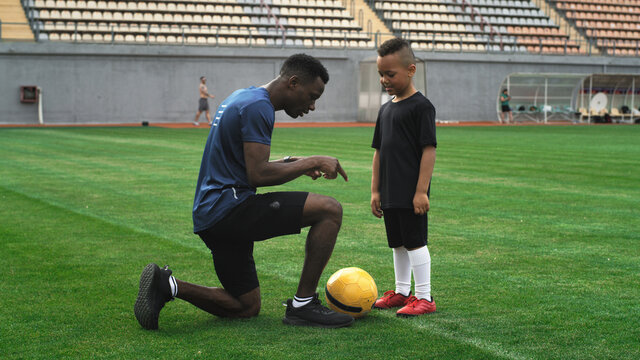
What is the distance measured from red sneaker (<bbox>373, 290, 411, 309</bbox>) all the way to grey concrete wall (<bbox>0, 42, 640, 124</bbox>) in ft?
103

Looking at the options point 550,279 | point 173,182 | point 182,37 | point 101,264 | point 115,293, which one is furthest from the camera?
point 182,37

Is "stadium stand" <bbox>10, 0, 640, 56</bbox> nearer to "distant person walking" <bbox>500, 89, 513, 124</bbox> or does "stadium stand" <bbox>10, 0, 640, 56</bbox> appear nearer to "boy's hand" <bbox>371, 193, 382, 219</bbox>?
"distant person walking" <bbox>500, 89, 513, 124</bbox>

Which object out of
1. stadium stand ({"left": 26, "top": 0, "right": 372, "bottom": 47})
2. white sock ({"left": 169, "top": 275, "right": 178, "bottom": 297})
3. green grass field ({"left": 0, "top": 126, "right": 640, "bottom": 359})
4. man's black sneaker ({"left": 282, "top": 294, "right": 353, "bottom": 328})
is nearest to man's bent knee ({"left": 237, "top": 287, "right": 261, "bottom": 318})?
Result: green grass field ({"left": 0, "top": 126, "right": 640, "bottom": 359})

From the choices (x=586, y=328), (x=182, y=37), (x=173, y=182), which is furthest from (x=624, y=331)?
(x=182, y=37)

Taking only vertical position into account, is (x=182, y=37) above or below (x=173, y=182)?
above

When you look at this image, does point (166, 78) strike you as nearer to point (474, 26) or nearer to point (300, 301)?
point (474, 26)

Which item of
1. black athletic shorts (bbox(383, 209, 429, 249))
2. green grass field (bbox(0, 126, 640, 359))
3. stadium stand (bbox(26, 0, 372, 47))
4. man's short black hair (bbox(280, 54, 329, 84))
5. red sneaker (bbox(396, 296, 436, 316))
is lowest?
green grass field (bbox(0, 126, 640, 359))

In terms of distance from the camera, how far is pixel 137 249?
6871mm

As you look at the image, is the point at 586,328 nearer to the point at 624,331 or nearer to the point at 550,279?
the point at 624,331

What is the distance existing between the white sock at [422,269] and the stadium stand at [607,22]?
4201 cm

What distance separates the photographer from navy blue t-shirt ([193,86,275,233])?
14.2 feet

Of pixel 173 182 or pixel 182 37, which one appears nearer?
pixel 173 182

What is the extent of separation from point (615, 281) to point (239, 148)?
116 inches

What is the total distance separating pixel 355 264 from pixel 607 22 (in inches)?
1784
